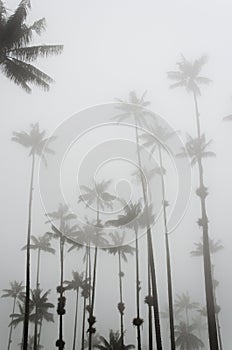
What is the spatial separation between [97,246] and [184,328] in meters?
33.4

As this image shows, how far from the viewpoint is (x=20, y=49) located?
20.7 meters

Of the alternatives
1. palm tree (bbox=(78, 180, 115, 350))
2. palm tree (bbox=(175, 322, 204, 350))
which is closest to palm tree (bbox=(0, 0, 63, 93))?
palm tree (bbox=(78, 180, 115, 350))

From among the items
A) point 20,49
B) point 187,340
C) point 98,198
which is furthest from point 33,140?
point 187,340

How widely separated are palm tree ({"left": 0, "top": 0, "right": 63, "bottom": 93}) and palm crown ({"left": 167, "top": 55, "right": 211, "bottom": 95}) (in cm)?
2019

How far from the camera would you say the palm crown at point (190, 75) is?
38.8 m

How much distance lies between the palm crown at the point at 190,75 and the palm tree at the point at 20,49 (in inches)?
795

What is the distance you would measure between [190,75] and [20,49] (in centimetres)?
2281

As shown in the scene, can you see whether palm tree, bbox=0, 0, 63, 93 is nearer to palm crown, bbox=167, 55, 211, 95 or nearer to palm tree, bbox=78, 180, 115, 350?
palm crown, bbox=167, 55, 211, 95

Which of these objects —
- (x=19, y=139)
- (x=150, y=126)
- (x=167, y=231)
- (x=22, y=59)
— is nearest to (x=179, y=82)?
(x=150, y=126)

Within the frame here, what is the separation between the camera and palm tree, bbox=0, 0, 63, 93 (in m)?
19.7

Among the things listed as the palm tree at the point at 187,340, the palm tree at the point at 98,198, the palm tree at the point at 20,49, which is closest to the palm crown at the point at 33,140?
the palm tree at the point at 98,198

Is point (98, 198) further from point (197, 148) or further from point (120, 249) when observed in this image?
point (197, 148)

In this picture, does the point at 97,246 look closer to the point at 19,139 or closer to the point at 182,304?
the point at 19,139

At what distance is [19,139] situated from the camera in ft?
144
